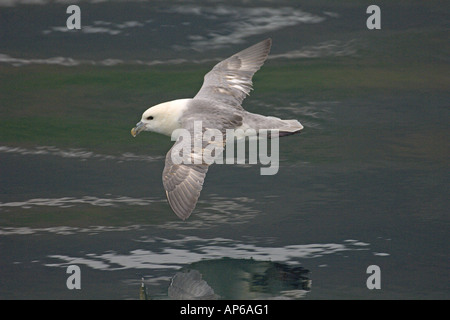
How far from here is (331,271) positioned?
7.34m

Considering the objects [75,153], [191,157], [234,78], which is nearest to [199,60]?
[234,78]

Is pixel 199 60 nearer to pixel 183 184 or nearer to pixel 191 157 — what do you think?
pixel 191 157

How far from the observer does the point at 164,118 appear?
28.4 feet

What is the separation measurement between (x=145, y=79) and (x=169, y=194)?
147 inches

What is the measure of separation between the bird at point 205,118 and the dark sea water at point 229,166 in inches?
20.2

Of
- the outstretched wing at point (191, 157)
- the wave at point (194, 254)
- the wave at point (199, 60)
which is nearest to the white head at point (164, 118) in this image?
→ the outstretched wing at point (191, 157)

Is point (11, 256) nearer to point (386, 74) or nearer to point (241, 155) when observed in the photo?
point (241, 155)

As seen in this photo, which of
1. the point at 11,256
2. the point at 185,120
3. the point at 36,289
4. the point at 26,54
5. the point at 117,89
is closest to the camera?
the point at 36,289

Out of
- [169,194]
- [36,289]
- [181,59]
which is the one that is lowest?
[36,289]

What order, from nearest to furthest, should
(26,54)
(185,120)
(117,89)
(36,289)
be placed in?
(36,289) < (185,120) < (117,89) < (26,54)

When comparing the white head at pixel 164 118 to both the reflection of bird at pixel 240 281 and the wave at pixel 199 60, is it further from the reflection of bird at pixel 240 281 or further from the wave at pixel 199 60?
the wave at pixel 199 60

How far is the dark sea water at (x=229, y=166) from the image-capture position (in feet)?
24.3

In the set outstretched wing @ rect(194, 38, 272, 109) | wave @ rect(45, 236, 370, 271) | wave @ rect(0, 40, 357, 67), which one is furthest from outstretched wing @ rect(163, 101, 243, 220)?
wave @ rect(0, 40, 357, 67)

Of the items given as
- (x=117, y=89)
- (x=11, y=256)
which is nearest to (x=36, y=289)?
(x=11, y=256)
